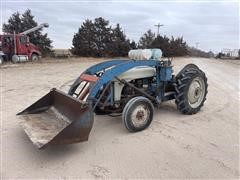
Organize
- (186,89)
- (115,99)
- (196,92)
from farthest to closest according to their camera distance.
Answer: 1. (196,92)
2. (186,89)
3. (115,99)

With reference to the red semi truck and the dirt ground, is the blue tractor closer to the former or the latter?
the dirt ground

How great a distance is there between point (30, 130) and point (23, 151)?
0.29m

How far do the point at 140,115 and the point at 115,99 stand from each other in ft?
1.61

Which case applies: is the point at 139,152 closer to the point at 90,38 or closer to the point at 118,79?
the point at 118,79

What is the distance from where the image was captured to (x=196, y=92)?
5.46 metres

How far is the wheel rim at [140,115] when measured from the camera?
4272 millimetres

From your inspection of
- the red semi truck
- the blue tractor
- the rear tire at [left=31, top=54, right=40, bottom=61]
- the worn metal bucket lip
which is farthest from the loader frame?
the rear tire at [left=31, top=54, right=40, bottom=61]

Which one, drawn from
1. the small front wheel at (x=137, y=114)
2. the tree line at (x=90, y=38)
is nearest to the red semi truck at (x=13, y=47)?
the tree line at (x=90, y=38)

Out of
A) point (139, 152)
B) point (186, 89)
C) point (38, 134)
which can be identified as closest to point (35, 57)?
point (186, 89)

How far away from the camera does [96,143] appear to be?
396 cm

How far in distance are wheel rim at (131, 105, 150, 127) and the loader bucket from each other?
882 mm

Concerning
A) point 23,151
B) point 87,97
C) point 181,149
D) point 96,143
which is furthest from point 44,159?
point 181,149

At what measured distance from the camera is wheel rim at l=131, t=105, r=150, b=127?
427 centimetres

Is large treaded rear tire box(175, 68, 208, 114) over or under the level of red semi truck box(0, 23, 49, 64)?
under
